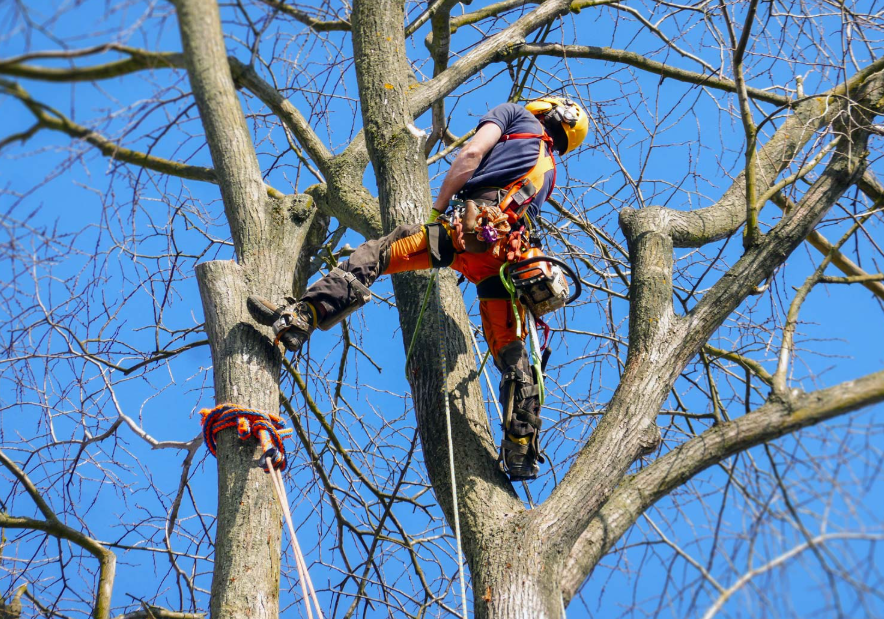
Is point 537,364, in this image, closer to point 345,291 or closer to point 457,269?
point 457,269

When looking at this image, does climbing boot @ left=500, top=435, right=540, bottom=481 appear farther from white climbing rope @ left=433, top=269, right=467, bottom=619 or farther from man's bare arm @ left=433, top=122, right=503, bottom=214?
man's bare arm @ left=433, top=122, right=503, bottom=214

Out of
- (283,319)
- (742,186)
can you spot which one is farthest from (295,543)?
(742,186)

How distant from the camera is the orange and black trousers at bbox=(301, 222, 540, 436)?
3.43 meters

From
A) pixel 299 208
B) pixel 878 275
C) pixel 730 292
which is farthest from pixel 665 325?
pixel 299 208

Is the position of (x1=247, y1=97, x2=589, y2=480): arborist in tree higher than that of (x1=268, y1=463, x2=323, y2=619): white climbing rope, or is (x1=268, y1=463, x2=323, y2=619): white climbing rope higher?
(x1=247, y1=97, x2=589, y2=480): arborist in tree

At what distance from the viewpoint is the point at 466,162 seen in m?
3.67

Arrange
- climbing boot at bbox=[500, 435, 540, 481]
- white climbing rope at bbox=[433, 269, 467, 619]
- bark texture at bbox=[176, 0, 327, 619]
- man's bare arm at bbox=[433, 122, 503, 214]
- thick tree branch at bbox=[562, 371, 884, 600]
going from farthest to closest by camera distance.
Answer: man's bare arm at bbox=[433, 122, 503, 214] < climbing boot at bbox=[500, 435, 540, 481] < white climbing rope at bbox=[433, 269, 467, 619] < bark texture at bbox=[176, 0, 327, 619] < thick tree branch at bbox=[562, 371, 884, 600]

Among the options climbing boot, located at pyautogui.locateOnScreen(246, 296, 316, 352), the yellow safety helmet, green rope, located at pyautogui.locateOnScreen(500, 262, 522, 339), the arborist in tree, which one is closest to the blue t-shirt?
the arborist in tree

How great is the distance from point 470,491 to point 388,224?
47.7 inches

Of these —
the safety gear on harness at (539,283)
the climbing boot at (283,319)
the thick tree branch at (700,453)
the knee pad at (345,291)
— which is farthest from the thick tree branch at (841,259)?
the climbing boot at (283,319)

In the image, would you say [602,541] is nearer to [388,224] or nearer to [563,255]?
[388,224]

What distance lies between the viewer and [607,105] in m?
4.89

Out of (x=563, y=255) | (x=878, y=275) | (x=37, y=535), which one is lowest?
(x=37, y=535)

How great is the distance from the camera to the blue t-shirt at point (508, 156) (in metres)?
3.74
